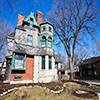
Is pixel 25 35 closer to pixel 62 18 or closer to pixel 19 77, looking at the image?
pixel 19 77

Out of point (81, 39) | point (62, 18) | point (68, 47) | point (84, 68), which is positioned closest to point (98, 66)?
point (84, 68)

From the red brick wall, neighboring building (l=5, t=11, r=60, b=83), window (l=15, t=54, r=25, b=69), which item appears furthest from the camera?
the red brick wall

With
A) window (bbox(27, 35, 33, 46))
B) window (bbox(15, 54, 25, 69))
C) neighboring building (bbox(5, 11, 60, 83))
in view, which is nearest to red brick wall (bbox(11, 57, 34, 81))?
neighboring building (bbox(5, 11, 60, 83))

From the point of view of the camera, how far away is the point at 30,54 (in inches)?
445

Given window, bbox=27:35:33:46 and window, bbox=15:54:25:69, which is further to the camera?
window, bbox=27:35:33:46

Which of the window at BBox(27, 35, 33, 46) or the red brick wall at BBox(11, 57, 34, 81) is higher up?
the window at BBox(27, 35, 33, 46)

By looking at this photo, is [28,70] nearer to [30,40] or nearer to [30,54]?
[30,54]

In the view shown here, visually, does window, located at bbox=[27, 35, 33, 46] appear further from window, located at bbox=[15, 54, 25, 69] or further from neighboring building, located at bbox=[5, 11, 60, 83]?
window, located at bbox=[15, 54, 25, 69]

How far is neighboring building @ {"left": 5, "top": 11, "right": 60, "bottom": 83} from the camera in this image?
398 inches

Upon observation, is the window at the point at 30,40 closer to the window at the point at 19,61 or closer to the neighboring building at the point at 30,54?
the neighboring building at the point at 30,54

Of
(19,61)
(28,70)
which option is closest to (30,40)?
(19,61)

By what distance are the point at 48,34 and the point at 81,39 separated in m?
7.15

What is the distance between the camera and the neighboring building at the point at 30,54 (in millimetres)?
10102

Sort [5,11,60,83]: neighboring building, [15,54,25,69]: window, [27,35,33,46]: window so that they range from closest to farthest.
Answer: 1. [15,54,25,69]: window
2. [5,11,60,83]: neighboring building
3. [27,35,33,46]: window
